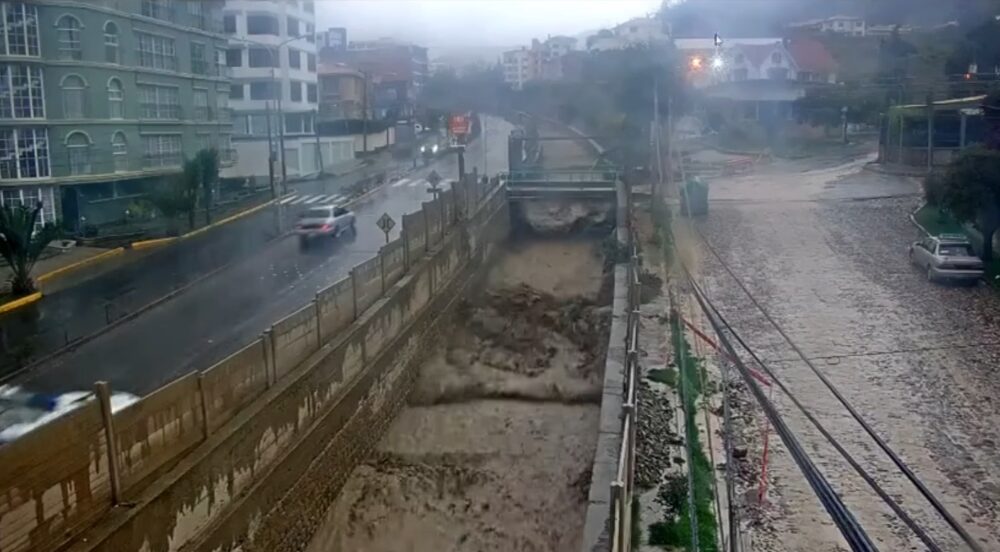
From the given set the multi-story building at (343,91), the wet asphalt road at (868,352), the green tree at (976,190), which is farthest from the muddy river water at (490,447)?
the multi-story building at (343,91)

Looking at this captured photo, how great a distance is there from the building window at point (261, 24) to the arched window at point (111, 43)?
48.9 ft

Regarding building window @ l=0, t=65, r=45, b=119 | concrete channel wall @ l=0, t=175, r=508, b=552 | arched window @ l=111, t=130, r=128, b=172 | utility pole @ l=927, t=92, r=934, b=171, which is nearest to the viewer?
Answer: concrete channel wall @ l=0, t=175, r=508, b=552

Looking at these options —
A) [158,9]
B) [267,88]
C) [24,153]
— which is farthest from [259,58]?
[24,153]

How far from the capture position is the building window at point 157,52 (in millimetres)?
25138

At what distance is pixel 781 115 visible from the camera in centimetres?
4575

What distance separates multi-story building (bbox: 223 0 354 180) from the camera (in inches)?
1491

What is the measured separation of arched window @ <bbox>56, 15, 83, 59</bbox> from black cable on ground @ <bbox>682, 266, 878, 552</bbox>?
1696cm

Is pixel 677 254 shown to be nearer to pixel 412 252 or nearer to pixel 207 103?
pixel 412 252

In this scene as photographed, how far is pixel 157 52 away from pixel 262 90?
13068mm

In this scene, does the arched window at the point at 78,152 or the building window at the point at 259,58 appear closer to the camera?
the arched window at the point at 78,152

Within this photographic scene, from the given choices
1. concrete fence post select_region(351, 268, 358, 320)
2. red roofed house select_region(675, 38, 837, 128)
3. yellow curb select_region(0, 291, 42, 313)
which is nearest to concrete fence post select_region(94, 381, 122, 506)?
concrete fence post select_region(351, 268, 358, 320)

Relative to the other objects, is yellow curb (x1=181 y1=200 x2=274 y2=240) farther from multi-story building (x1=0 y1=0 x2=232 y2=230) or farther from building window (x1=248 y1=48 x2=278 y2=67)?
building window (x1=248 y1=48 x2=278 y2=67)

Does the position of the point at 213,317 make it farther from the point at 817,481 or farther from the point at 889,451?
the point at 889,451

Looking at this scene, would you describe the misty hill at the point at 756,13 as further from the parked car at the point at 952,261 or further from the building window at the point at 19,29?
the building window at the point at 19,29
